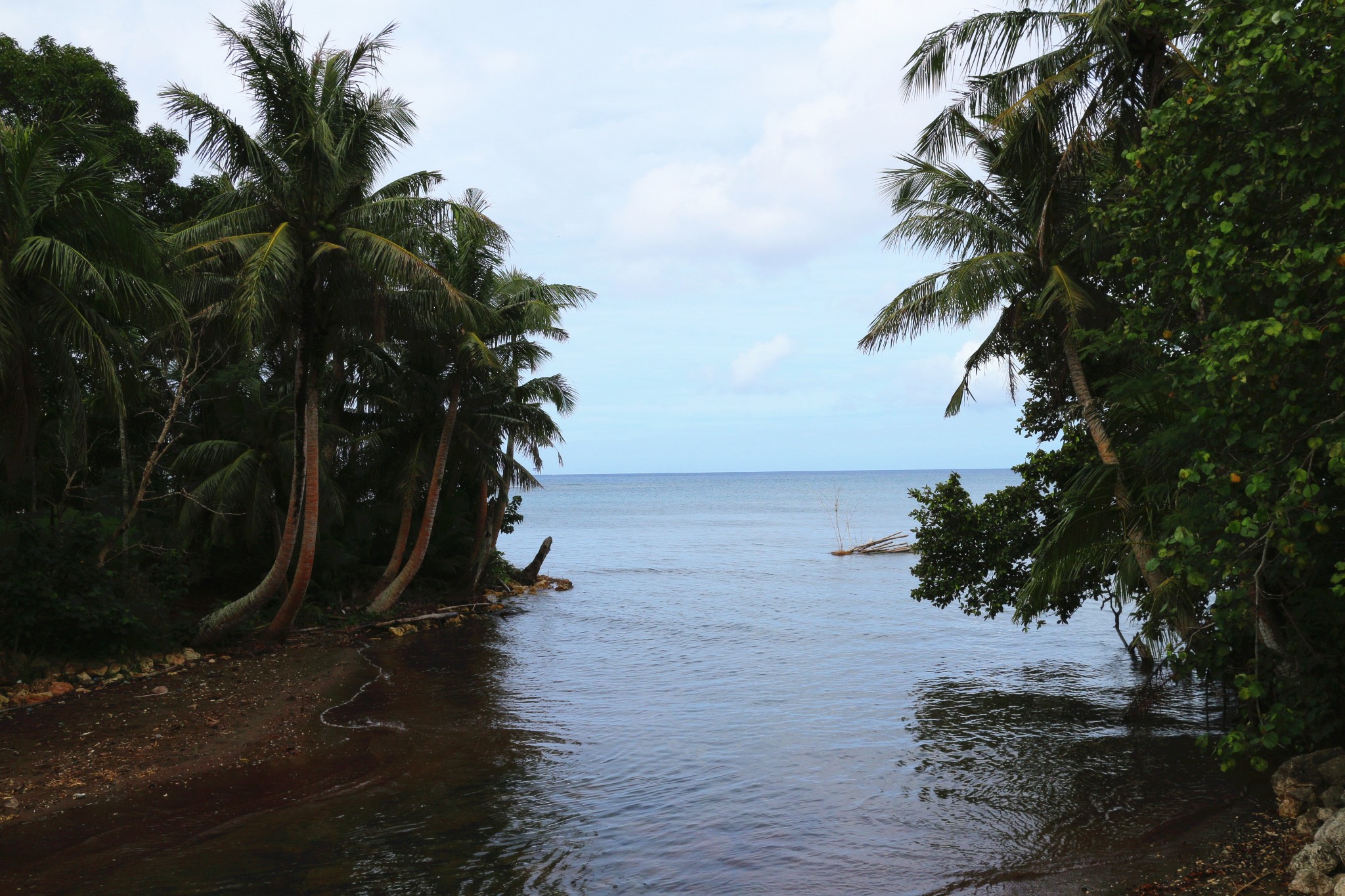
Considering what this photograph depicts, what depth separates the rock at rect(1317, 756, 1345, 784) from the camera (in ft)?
27.0

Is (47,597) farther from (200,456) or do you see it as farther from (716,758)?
(716,758)

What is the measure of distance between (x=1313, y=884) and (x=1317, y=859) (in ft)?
0.63

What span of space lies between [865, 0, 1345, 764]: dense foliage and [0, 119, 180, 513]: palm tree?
421 inches

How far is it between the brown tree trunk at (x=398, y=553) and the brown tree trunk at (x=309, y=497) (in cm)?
486

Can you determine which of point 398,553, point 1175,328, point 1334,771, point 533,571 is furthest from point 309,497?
point 533,571

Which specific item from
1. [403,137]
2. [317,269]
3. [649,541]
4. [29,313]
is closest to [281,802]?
[29,313]

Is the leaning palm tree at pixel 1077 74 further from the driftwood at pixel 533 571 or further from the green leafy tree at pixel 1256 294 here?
the driftwood at pixel 533 571

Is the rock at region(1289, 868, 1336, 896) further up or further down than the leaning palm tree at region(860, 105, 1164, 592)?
further down

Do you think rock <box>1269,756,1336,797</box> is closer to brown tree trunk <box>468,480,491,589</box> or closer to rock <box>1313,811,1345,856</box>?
rock <box>1313,811,1345,856</box>

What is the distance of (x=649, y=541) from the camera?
186ft

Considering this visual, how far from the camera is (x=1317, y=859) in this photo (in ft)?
22.4

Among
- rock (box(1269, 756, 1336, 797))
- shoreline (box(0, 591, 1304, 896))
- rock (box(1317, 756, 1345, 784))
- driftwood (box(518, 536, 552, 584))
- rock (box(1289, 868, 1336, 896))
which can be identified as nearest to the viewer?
rock (box(1289, 868, 1336, 896))

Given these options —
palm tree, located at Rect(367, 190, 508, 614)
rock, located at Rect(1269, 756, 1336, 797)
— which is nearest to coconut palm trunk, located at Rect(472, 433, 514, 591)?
palm tree, located at Rect(367, 190, 508, 614)

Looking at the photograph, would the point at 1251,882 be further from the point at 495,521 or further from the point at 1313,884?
the point at 495,521
